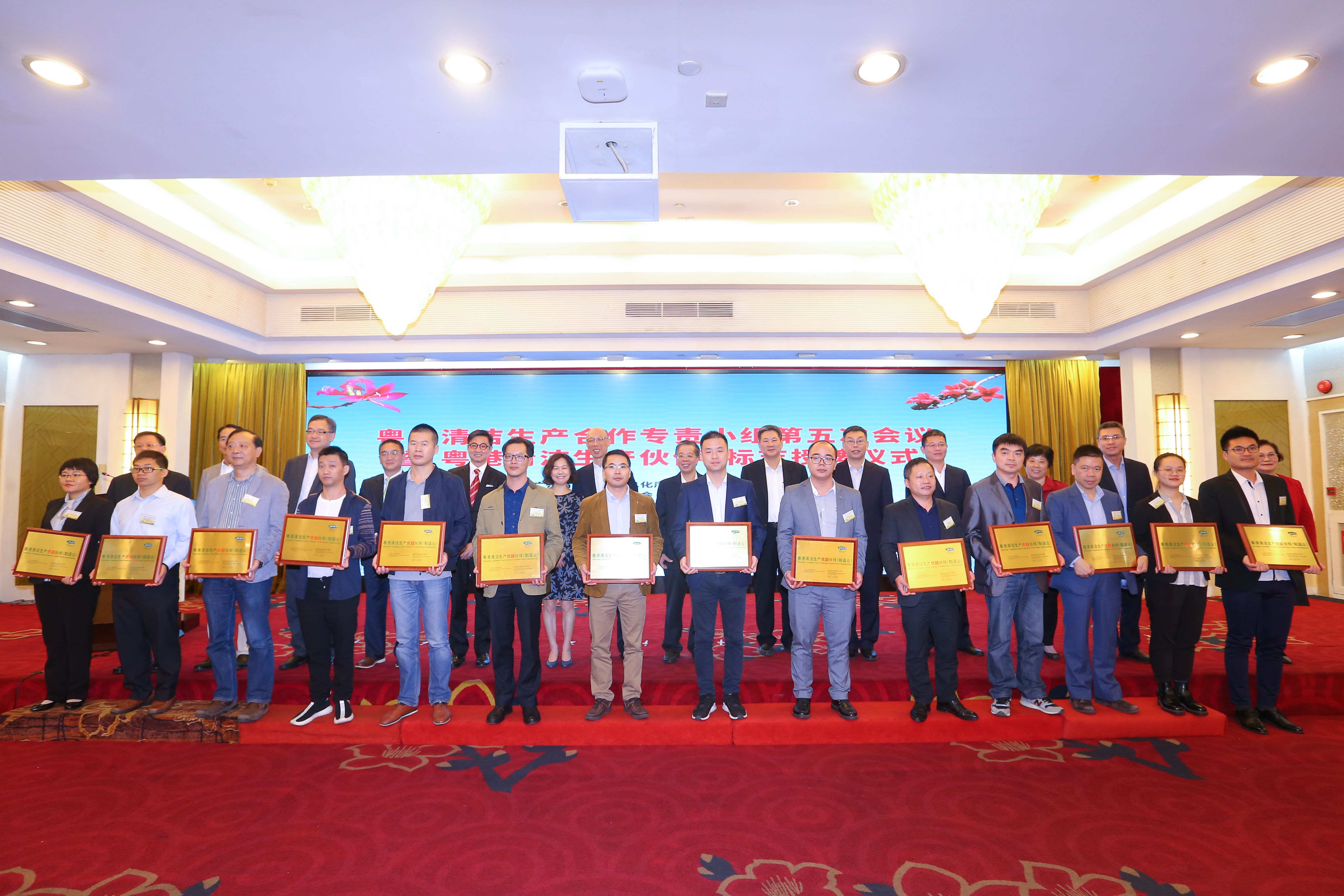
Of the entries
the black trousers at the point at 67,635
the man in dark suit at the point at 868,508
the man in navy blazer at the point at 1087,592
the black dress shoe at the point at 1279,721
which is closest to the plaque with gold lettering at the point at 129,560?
the black trousers at the point at 67,635

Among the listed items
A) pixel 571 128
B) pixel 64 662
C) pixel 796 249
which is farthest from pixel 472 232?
pixel 64 662

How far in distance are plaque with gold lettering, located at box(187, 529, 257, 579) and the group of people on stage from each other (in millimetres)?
70

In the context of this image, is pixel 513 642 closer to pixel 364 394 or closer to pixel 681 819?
pixel 681 819

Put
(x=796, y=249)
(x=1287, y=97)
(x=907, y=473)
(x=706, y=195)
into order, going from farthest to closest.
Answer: (x=796, y=249) → (x=706, y=195) → (x=907, y=473) → (x=1287, y=97)

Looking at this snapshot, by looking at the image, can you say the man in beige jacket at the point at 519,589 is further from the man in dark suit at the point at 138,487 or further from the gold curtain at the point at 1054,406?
the gold curtain at the point at 1054,406

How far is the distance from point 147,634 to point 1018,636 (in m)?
4.93

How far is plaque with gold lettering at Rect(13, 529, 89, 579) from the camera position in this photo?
12.0ft

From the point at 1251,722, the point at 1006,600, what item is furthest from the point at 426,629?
the point at 1251,722

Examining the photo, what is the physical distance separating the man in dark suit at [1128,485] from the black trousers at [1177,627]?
1.17ft

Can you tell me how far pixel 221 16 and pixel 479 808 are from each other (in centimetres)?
313

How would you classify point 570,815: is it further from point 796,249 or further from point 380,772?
point 796,249

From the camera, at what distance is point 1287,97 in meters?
2.71

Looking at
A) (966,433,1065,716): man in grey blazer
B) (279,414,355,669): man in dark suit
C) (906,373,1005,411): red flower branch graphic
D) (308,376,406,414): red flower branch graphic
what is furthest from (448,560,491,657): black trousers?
(906,373,1005,411): red flower branch graphic

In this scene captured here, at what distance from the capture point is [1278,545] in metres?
3.53
